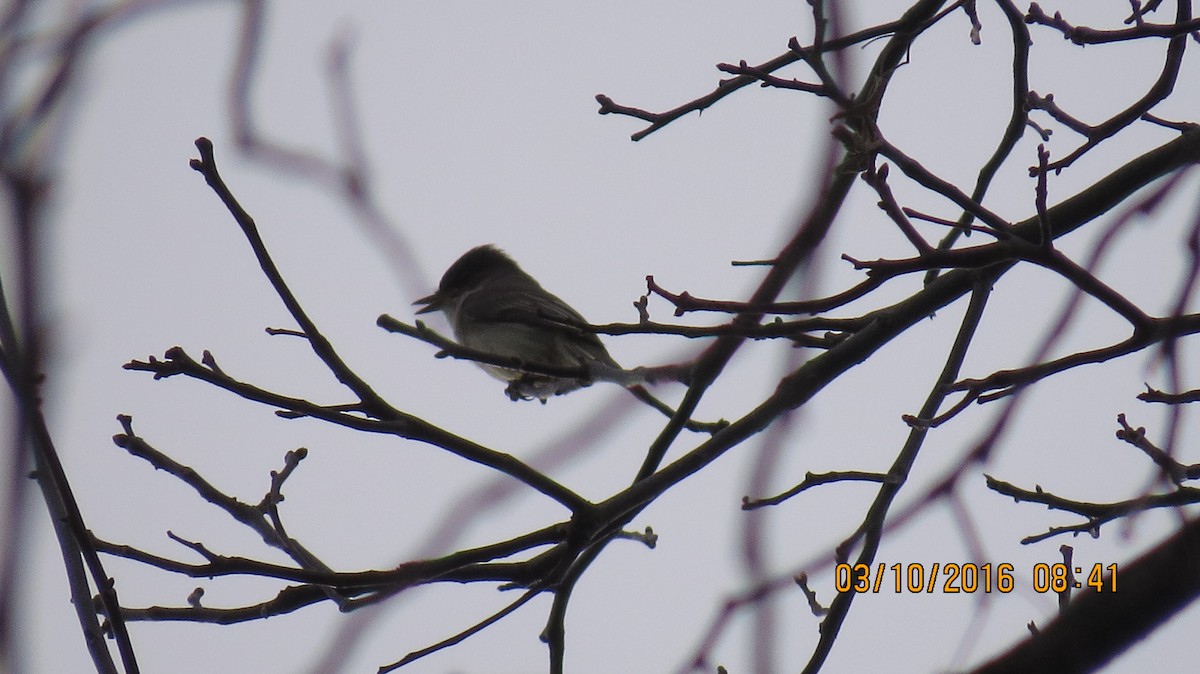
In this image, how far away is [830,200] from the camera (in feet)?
11.2

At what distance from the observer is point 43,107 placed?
168cm

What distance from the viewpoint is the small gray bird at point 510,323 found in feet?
22.4

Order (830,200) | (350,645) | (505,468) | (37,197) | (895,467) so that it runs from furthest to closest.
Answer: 1. (895,467)
2. (830,200)
3. (505,468)
4. (350,645)
5. (37,197)

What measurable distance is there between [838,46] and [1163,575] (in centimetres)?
198

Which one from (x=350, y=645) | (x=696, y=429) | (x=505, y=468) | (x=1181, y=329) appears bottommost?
(x=350, y=645)

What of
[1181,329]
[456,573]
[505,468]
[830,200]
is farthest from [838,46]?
[456,573]

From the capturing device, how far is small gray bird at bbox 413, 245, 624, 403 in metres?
6.81

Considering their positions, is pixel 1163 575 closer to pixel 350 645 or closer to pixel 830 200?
pixel 350 645

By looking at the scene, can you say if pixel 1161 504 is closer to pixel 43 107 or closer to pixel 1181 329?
pixel 1181 329

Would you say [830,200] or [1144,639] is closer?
[1144,639]

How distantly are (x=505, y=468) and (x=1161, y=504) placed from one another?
1.63m

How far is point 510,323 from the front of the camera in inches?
Result: 262

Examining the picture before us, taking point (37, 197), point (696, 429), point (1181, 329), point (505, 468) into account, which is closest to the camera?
point (37, 197)

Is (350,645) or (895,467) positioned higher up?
(895,467)
